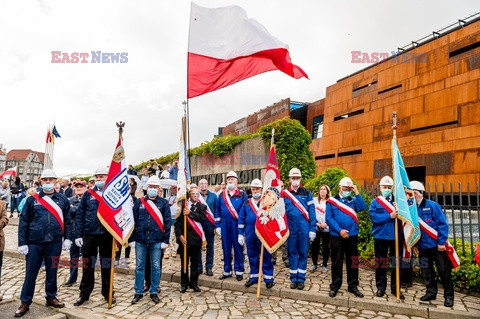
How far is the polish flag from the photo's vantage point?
6.47 m

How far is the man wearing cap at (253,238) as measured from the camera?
21.1 ft


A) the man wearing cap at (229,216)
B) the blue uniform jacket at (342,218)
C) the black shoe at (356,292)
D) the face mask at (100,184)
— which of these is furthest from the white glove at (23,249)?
the black shoe at (356,292)

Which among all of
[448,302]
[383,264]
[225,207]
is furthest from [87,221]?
[448,302]

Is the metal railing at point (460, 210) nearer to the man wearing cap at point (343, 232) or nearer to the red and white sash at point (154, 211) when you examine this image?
the man wearing cap at point (343, 232)

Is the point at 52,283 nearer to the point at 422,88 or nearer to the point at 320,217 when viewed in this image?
the point at 320,217

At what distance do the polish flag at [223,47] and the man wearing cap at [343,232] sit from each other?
266 cm

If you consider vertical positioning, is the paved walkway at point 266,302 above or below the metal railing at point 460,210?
below

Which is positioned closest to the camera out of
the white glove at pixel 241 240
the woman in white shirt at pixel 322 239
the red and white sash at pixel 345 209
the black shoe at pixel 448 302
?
the black shoe at pixel 448 302

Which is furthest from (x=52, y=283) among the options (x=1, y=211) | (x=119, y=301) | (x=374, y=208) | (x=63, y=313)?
(x=374, y=208)

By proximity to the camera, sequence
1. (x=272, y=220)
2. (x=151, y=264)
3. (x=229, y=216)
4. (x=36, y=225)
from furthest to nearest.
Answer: (x=229, y=216)
(x=272, y=220)
(x=151, y=264)
(x=36, y=225)

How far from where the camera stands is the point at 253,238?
670 cm

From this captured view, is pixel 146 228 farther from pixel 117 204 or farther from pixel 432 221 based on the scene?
pixel 432 221

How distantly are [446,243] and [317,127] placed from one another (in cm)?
3389

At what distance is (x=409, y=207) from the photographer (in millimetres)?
5922
